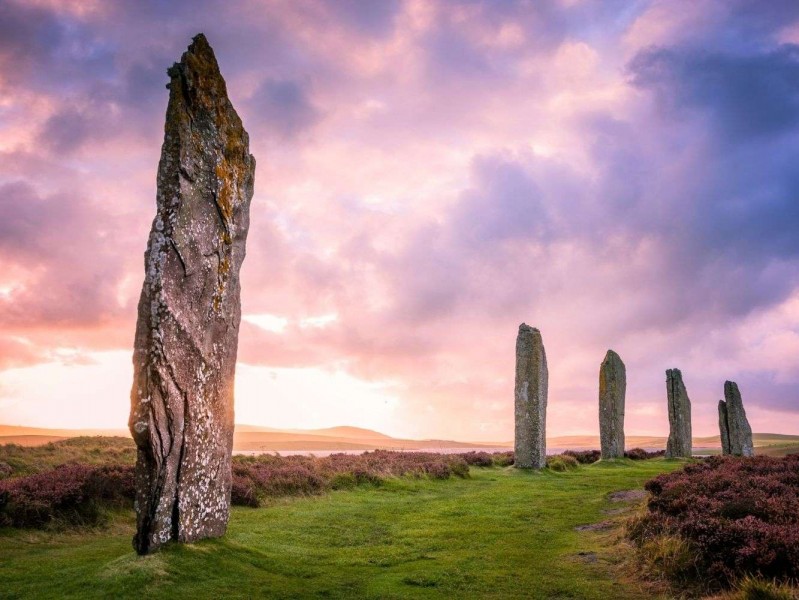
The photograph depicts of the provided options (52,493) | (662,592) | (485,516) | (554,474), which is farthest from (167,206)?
(554,474)

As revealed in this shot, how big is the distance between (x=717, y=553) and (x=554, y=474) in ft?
53.6

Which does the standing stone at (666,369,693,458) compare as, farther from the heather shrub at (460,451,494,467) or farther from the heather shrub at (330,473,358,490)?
the heather shrub at (330,473,358,490)

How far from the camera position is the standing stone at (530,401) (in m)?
24.1

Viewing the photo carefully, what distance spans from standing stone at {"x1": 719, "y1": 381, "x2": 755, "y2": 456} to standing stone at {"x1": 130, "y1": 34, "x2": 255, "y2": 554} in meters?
29.9

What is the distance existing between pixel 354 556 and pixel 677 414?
28.3 meters

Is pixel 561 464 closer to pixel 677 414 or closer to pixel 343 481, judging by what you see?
pixel 677 414

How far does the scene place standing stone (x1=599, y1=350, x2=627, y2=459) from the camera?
2939 cm

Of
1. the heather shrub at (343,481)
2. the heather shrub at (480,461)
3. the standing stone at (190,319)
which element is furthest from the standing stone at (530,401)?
the standing stone at (190,319)

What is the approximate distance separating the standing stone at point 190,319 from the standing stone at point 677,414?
29.8 metres

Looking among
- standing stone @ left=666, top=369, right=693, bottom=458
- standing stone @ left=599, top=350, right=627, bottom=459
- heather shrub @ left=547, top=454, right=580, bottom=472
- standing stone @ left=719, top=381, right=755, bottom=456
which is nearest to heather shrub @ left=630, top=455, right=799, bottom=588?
heather shrub @ left=547, top=454, right=580, bottom=472

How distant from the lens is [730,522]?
785cm

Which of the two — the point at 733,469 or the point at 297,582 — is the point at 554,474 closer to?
the point at 733,469

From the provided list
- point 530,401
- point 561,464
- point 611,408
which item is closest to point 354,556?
point 530,401

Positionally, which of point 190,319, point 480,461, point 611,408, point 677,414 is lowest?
point 480,461
